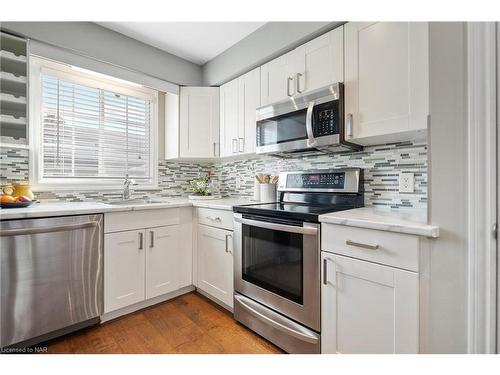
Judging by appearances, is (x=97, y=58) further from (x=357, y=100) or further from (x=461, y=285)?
(x=461, y=285)

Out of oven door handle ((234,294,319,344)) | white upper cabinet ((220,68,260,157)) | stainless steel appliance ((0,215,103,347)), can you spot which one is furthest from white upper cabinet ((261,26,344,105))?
stainless steel appliance ((0,215,103,347))

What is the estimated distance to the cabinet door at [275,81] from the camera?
6.22ft

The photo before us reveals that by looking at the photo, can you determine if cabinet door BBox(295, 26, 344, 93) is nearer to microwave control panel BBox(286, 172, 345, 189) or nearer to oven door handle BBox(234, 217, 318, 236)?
microwave control panel BBox(286, 172, 345, 189)

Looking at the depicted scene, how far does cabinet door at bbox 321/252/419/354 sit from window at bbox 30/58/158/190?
2.15 meters

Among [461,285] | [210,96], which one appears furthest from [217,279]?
[210,96]

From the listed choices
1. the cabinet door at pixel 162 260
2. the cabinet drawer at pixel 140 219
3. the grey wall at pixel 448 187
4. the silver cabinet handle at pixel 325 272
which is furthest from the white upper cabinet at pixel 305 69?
the cabinet door at pixel 162 260

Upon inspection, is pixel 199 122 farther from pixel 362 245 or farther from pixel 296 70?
pixel 362 245

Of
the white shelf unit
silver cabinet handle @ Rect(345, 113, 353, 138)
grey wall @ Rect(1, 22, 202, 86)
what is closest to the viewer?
silver cabinet handle @ Rect(345, 113, 353, 138)

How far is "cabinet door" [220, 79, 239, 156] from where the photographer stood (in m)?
2.36

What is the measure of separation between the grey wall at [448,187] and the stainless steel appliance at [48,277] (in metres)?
1.98

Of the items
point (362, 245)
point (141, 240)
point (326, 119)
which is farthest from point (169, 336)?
point (326, 119)

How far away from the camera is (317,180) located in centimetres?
191

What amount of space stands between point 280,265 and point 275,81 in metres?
1.42

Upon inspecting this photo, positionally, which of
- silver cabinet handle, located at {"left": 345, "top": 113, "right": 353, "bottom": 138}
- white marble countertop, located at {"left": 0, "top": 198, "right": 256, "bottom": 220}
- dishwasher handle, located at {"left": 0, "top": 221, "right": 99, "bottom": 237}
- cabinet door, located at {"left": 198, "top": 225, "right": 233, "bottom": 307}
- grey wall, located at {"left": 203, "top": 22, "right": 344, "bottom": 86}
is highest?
grey wall, located at {"left": 203, "top": 22, "right": 344, "bottom": 86}
